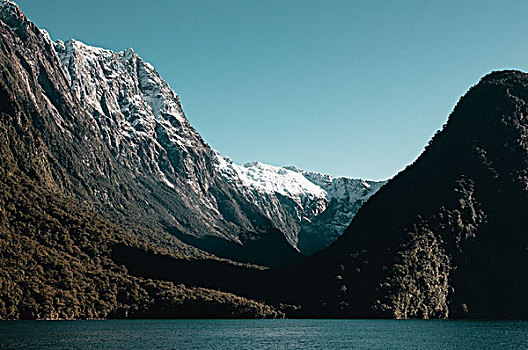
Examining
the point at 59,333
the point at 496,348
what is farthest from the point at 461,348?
the point at 59,333

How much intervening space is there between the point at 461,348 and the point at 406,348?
43.1 feet

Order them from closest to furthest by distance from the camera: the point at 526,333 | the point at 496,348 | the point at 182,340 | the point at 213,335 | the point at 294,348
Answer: the point at 496,348 < the point at 294,348 < the point at 182,340 < the point at 526,333 < the point at 213,335

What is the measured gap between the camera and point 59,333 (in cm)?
17612

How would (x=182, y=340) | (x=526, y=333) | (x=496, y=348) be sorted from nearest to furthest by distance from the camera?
(x=496, y=348) < (x=182, y=340) < (x=526, y=333)

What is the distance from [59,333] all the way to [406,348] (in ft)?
330

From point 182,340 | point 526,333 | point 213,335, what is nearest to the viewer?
point 182,340

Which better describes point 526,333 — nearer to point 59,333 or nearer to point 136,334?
point 136,334

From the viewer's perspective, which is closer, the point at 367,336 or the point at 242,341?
the point at 242,341

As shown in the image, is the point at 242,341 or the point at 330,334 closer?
the point at 242,341

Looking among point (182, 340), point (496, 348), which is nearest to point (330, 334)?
point (182, 340)

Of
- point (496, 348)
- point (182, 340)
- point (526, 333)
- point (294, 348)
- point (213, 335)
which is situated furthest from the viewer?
point (213, 335)

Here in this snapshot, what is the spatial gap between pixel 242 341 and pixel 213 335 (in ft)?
81.9

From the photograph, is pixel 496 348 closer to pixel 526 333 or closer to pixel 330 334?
pixel 526 333

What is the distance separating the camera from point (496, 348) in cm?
13875
